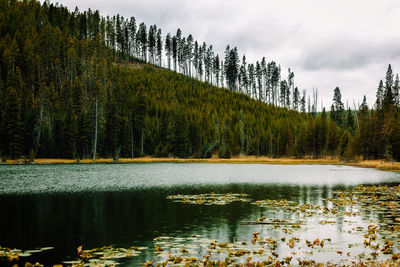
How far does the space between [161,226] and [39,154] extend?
92092 millimetres

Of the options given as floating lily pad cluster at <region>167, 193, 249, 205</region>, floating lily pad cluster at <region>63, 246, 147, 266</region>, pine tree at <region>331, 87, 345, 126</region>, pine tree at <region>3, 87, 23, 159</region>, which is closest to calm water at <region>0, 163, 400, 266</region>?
floating lily pad cluster at <region>63, 246, 147, 266</region>

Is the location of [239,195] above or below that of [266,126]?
below

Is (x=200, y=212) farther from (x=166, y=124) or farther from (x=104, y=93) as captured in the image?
(x=104, y=93)

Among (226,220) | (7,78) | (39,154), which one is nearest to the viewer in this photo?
(226,220)

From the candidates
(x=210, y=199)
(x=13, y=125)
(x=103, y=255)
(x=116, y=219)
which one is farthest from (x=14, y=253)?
(x=13, y=125)

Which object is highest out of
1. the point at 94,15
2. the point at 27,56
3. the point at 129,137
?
the point at 94,15

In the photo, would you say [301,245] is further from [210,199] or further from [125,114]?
[125,114]

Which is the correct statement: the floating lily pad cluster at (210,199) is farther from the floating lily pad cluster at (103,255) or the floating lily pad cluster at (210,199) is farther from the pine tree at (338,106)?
the pine tree at (338,106)

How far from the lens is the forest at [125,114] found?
102m

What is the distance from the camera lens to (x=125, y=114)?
120375mm

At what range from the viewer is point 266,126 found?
147875mm

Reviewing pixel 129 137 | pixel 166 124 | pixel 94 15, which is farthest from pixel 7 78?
pixel 94 15

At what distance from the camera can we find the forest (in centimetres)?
10244

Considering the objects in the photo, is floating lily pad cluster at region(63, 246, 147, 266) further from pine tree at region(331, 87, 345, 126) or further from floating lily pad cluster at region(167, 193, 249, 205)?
pine tree at region(331, 87, 345, 126)
